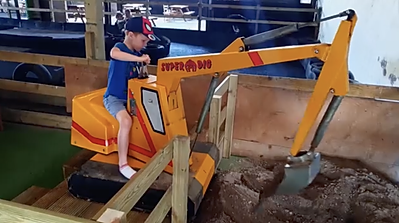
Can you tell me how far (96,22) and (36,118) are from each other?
51.1 inches

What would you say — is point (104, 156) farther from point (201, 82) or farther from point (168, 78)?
point (201, 82)

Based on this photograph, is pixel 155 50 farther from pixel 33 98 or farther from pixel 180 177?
pixel 180 177

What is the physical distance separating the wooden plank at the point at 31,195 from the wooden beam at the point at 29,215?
5.32 feet

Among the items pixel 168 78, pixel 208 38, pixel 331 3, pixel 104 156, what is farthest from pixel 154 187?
pixel 208 38

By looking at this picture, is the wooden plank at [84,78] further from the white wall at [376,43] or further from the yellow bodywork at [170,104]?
the white wall at [376,43]

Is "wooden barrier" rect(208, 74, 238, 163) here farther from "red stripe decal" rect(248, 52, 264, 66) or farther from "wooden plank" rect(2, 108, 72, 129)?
"wooden plank" rect(2, 108, 72, 129)

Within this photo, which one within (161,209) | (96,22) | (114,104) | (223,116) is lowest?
(161,209)

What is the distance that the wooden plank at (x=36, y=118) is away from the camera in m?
3.86

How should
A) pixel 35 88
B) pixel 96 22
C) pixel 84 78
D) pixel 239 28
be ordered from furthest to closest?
1. pixel 239 28
2. pixel 35 88
3. pixel 84 78
4. pixel 96 22

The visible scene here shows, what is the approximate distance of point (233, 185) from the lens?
9.16 ft

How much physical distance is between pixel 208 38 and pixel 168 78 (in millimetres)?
5992

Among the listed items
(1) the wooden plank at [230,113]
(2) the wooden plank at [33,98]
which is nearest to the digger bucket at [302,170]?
(1) the wooden plank at [230,113]

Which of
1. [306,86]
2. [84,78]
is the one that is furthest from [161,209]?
[84,78]

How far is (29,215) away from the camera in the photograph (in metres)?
1.13
